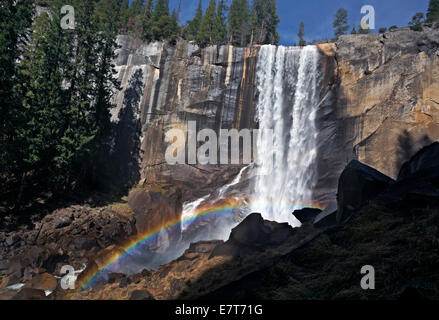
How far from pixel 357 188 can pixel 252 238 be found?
4.66 meters

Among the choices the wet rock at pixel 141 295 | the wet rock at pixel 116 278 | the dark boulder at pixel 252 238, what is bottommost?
the wet rock at pixel 116 278

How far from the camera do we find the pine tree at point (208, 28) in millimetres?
47875

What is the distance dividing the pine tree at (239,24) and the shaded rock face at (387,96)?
26.8m

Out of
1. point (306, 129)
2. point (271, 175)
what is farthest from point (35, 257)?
point (306, 129)

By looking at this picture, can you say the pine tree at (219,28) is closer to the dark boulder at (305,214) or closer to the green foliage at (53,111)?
the green foliage at (53,111)

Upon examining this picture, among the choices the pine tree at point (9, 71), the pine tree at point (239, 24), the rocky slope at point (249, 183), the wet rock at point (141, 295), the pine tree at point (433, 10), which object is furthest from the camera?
the pine tree at point (239, 24)

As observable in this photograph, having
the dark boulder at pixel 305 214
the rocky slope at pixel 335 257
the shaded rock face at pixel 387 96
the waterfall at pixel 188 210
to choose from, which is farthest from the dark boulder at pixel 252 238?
the shaded rock face at pixel 387 96

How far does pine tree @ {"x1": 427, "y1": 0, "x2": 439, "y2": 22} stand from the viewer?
45.7m

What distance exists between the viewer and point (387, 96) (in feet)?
89.1

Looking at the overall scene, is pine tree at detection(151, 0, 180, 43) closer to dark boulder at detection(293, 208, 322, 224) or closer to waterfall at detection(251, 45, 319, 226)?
waterfall at detection(251, 45, 319, 226)

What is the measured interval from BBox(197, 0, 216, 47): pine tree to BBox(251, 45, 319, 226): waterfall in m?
17.4

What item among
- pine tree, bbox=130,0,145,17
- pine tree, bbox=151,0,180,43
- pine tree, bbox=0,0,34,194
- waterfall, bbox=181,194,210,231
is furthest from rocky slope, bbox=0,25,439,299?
pine tree, bbox=130,0,145,17

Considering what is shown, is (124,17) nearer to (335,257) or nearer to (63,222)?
(63,222)

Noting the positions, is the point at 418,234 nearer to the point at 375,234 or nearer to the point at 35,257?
the point at 375,234
